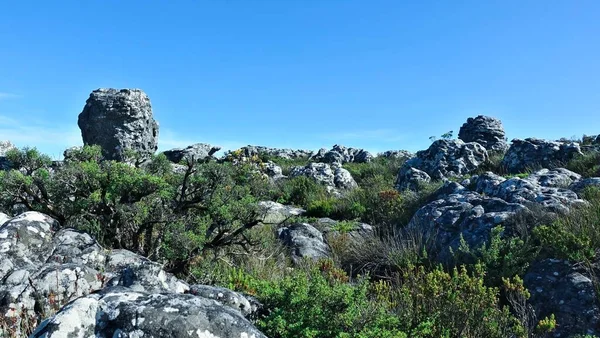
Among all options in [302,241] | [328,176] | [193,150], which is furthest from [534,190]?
[193,150]

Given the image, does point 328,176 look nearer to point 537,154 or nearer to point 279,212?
point 279,212

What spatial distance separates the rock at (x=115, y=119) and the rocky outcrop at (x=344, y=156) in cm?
1393

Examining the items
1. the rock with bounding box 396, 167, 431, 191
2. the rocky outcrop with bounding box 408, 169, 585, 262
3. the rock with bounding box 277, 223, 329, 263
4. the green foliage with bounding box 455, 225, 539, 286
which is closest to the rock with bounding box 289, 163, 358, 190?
the rock with bounding box 396, 167, 431, 191

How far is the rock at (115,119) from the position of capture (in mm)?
26469

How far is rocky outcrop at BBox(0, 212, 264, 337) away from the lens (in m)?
2.58

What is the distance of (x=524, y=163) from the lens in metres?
17.5

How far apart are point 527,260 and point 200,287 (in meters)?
5.16

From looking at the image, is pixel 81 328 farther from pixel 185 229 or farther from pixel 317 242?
pixel 317 242

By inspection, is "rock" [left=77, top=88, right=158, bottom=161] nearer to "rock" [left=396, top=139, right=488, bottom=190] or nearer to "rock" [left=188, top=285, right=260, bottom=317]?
"rock" [left=396, top=139, right=488, bottom=190]

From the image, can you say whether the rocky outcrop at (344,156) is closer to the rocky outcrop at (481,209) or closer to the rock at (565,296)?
the rocky outcrop at (481,209)

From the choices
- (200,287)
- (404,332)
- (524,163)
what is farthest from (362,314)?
(524,163)

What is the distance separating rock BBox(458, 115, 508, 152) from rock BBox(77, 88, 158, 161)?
19.9 metres

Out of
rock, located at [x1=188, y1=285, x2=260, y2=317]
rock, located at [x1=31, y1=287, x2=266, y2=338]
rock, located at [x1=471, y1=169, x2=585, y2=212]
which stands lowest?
rock, located at [x1=188, y1=285, x2=260, y2=317]

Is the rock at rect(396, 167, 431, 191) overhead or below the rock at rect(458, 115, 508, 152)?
below
